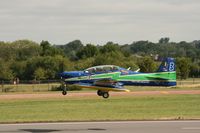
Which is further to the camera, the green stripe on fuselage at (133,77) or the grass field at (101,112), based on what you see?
the green stripe on fuselage at (133,77)

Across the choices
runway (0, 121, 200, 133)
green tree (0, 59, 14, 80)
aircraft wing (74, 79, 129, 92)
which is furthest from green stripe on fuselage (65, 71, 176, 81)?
green tree (0, 59, 14, 80)

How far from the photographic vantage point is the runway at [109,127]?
51.3 ft

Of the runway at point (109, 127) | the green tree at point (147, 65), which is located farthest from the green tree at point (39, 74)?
the runway at point (109, 127)

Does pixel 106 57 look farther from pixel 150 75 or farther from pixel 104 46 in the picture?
pixel 150 75

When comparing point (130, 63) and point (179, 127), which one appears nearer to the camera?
point (179, 127)

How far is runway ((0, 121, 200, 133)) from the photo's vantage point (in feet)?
51.3

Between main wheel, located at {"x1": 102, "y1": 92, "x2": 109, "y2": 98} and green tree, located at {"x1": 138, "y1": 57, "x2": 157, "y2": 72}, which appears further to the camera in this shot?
green tree, located at {"x1": 138, "y1": 57, "x2": 157, "y2": 72}

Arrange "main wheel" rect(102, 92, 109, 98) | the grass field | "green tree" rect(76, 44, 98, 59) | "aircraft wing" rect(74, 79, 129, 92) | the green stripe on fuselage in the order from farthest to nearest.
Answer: "green tree" rect(76, 44, 98, 59)
the green stripe on fuselage
"aircraft wing" rect(74, 79, 129, 92)
"main wheel" rect(102, 92, 109, 98)
the grass field

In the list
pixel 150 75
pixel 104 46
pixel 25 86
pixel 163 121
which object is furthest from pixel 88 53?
pixel 163 121

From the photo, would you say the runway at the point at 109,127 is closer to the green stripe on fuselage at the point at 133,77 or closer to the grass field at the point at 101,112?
the grass field at the point at 101,112

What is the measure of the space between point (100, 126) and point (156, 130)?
2.22 metres

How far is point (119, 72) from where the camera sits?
143ft

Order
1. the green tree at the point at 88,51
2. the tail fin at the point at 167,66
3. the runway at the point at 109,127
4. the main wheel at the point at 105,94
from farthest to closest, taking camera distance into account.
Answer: the green tree at the point at 88,51 → the tail fin at the point at 167,66 → the main wheel at the point at 105,94 → the runway at the point at 109,127

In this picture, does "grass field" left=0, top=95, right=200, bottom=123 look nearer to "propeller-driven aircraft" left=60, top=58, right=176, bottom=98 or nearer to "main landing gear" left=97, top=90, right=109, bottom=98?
"main landing gear" left=97, top=90, right=109, bottom=98
